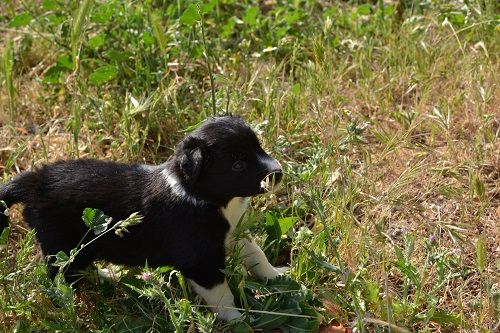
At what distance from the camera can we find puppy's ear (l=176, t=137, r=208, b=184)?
414 cm

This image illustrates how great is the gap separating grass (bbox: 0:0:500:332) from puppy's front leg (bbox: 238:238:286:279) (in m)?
0.09

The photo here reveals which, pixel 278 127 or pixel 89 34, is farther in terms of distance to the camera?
pixel 89 34

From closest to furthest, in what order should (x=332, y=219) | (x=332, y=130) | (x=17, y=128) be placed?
(x=332, y=219)
(x=332, y=130)
(x=17, y=128)

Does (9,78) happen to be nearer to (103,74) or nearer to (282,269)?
(103,74)

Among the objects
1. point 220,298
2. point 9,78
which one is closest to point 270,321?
point 220,298

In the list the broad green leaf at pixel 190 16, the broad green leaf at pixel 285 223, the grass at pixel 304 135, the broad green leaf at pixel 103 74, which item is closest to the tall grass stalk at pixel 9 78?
the grass at pixel 304 135

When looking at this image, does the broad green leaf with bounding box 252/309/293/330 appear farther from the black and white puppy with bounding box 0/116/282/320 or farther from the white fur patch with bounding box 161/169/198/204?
the white fur patch with bounding box 161/169/198/204

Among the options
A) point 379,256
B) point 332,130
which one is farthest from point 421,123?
point 379,256

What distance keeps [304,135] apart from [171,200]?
1.45 meters

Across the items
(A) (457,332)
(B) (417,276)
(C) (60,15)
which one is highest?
(C) (60,15)

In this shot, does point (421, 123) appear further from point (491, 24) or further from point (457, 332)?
point (457, 332)

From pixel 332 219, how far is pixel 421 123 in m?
1.16

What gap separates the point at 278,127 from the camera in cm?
556

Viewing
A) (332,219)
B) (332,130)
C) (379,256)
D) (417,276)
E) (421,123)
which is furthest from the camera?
(421,123)
